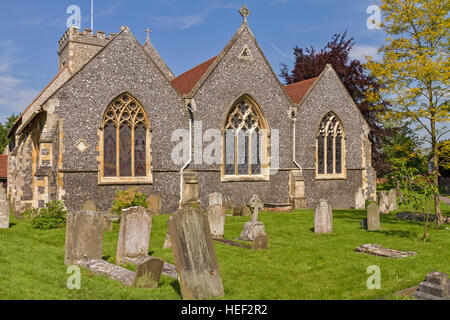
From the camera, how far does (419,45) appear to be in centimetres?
1441

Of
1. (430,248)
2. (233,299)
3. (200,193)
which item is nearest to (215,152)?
(200,193)

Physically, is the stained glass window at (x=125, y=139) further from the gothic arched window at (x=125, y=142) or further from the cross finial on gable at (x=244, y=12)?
the cross finial on gable at (x=244, y=12)

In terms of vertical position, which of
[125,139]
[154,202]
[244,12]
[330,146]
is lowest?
[154,202]

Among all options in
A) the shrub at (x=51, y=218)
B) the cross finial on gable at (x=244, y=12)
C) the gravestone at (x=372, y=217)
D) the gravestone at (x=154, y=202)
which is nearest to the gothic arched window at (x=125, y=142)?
the gravestone at (x=154, y=202)

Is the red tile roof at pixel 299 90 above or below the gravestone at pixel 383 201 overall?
above

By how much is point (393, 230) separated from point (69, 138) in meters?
12.1

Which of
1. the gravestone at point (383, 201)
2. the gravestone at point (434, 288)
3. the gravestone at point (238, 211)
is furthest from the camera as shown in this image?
the gravestone at point (383, 201)

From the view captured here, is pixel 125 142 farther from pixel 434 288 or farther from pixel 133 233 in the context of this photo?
pixel 434 288

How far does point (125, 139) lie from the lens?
16172 millimetres

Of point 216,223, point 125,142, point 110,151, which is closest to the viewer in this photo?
point 216,223

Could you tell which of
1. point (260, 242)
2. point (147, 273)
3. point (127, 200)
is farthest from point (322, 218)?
point (147, 273)

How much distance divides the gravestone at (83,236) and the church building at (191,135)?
7156mm

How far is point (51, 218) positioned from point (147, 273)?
25.1 feet

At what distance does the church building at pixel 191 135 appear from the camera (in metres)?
15.0
